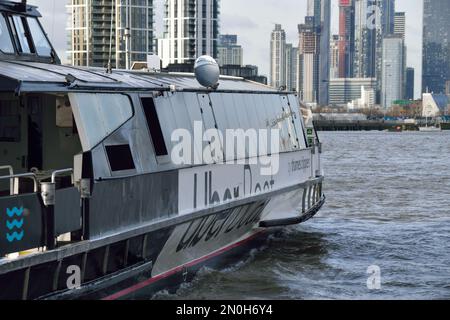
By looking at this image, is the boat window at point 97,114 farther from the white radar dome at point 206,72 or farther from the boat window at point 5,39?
the white radar dome at point 206,72

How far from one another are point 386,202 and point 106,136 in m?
20.5

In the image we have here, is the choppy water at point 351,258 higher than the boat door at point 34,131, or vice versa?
the boat door at point 34,131

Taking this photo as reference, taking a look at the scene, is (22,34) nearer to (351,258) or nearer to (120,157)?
(120,157)

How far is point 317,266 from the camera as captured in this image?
18.7 meters

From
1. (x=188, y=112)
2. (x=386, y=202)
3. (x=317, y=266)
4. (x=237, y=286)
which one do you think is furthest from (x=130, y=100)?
(x=386, y=202)

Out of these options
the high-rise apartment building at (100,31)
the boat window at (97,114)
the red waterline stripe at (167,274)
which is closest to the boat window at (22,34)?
the boat window at (97,114)

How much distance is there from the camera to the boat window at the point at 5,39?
13.5m

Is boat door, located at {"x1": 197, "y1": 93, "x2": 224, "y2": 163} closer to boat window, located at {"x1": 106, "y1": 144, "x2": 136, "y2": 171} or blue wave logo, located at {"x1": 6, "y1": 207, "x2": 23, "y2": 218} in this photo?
boat window, located at {"x1": 106, "y1": 144, "x2": 136, "y2": 171}

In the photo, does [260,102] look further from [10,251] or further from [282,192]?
[10,251]

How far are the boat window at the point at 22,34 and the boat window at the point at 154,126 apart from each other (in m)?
2.21

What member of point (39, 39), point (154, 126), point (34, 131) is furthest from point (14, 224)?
point (39, 39)

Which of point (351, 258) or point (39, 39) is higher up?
point (39, 39)

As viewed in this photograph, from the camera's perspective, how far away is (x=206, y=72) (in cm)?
1548

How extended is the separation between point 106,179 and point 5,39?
3.34 metres
